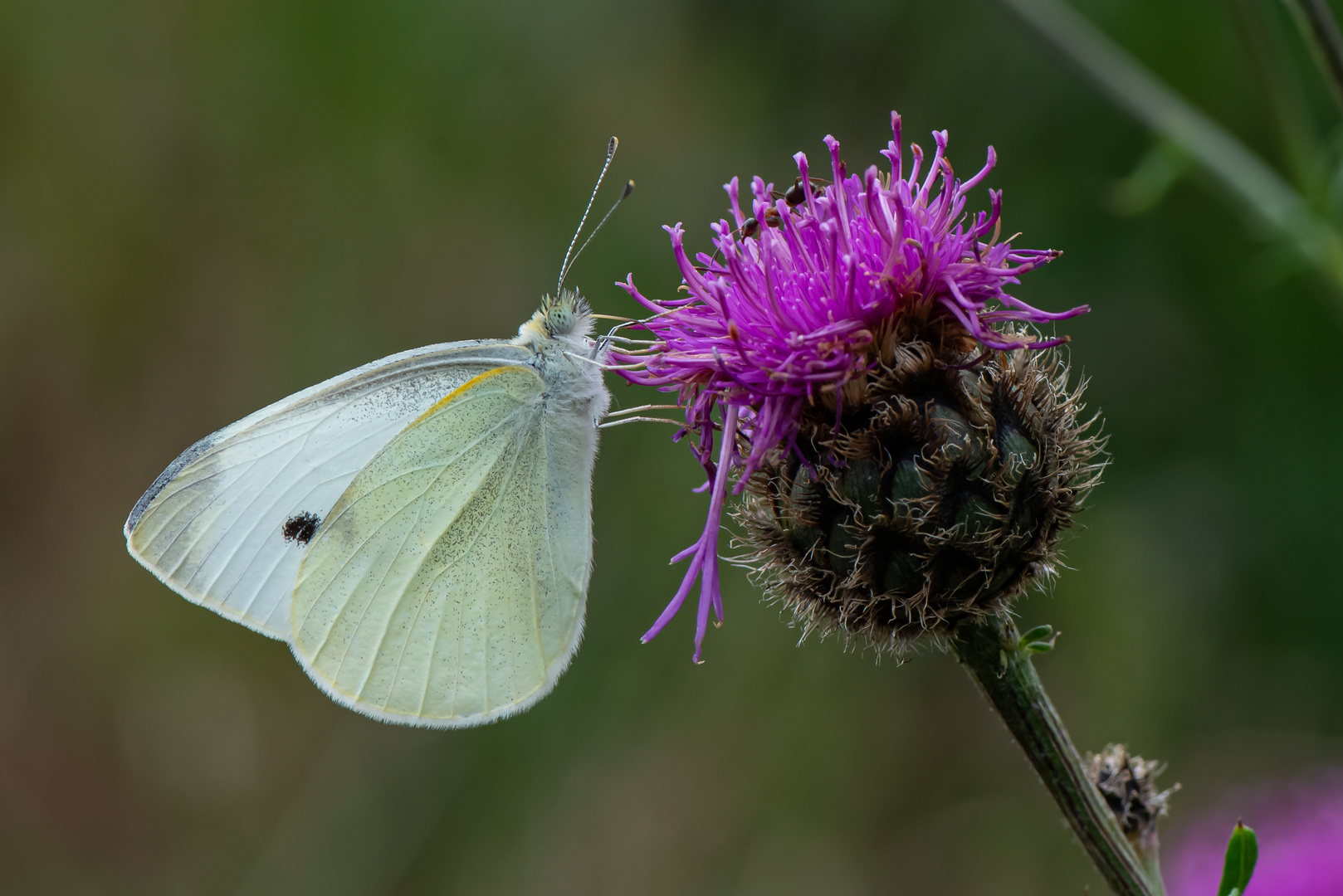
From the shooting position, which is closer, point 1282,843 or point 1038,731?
point 1038,731

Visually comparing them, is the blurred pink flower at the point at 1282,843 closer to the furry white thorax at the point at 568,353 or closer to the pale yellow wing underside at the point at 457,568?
the pale yellow wing underside at the point at 457,568

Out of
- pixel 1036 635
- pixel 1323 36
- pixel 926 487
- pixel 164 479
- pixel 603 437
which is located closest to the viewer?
pixel 926 487

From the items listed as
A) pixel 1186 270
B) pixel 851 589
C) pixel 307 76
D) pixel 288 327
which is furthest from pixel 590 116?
pixel 851 589

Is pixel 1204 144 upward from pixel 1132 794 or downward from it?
upward

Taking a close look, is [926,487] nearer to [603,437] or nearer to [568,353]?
[568,353]

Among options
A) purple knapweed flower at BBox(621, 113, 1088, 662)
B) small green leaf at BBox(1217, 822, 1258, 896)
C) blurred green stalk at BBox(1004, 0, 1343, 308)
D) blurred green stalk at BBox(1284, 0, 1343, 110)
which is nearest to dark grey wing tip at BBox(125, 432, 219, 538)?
purple knapweed flower at BBox(621, 113, 1088, 662)

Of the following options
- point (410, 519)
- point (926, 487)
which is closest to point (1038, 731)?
point (926, 487)
